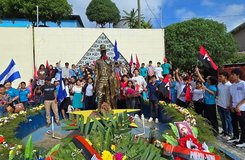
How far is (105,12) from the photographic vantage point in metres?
39.8

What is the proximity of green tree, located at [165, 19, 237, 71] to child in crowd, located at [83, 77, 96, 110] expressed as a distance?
12858mm

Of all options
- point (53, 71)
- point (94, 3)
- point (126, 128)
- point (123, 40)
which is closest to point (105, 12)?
point (94, 3)

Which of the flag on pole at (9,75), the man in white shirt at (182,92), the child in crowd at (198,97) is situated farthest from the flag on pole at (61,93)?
the child in crowd at (198,97)

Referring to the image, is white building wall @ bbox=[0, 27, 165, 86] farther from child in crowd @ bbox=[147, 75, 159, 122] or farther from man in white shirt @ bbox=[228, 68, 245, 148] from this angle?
man in white shirt @ bbox=[228, 68, 245, 148]

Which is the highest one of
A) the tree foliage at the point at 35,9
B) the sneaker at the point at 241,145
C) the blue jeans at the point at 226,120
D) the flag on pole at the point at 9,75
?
the tree foliage at the point at 35,9

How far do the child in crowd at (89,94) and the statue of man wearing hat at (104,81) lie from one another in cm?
194

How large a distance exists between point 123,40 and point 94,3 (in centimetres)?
2496

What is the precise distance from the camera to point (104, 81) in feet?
27.4

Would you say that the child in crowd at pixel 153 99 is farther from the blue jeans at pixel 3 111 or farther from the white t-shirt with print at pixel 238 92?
the blue jeans at pixel 3 111

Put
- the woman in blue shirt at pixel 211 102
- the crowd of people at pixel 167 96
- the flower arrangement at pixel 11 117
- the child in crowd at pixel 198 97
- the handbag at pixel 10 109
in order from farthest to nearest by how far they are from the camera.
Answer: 1. the handbag at pixel 10 109
2. the child in crowd at pixel 198 97
3. the woman in blue shirt at pixel 211 102
4. the flower arrangement at pixel 11 117
5. the crowd of people at pixel 167 96

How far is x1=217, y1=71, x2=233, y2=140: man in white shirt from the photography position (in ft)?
23.3

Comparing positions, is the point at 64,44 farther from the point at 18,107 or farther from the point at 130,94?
the point at 130,94

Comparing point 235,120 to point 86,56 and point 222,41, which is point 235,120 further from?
point 222,41

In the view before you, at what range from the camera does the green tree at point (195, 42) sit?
73.6 feet
